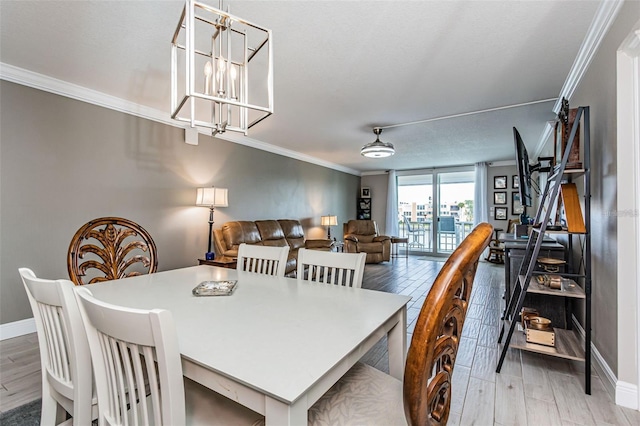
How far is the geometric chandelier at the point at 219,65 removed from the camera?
1244 mm

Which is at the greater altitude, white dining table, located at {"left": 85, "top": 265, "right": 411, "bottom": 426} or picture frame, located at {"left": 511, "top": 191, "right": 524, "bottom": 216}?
picture frame, located at {"left": 511, "top": 191, "right": 524, "bottom": 216}

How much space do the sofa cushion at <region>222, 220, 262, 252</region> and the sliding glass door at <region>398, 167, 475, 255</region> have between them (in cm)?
497

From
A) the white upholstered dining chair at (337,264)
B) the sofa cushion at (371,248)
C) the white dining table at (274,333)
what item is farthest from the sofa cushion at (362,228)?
the white dining table at (274,333)

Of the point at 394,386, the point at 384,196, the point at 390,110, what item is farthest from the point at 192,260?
the point at 384,196

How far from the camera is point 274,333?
986 mm

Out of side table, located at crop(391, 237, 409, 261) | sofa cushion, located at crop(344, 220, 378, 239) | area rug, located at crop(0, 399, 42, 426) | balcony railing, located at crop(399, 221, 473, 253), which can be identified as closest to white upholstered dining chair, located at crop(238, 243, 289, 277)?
area rug, located at crop(0, 399, 42, 426)

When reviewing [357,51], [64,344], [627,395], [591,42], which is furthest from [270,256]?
[591,42]

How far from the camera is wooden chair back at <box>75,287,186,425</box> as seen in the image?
651 mm

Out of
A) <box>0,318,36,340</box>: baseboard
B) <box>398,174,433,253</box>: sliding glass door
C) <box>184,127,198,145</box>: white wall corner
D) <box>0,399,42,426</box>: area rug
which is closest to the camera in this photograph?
<box>0,399,42,426</box>: area rug

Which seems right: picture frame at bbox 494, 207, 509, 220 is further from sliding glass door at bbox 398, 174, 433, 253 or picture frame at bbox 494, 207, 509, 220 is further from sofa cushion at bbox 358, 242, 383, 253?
sofa cushion at bbox 358, 242, 383, 253

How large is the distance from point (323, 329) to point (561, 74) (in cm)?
310

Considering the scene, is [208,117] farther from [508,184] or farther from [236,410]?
[508,184]

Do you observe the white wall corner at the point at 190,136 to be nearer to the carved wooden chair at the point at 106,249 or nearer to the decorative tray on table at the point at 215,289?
the carved wooden chair at the point at 106,249

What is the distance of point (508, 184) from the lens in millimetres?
6734
